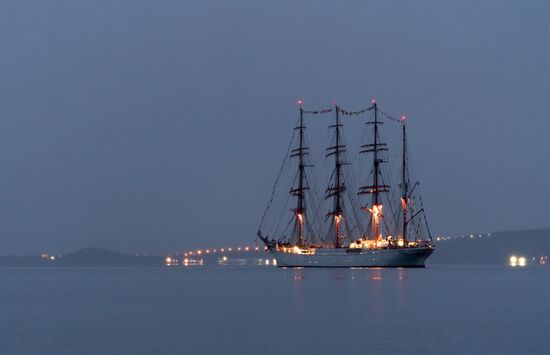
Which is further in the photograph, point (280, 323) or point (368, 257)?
point (368, 257)

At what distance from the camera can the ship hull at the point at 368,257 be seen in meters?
168

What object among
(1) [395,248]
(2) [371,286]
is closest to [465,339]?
(2) [371,286]

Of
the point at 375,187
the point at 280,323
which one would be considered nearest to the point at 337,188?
the point at 375,187

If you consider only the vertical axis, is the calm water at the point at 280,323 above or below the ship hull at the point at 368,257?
below

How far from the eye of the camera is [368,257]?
169m

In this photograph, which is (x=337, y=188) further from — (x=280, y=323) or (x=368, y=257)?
(x=280, y=323)

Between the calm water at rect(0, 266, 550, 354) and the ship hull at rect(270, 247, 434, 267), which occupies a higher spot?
the ship hull at rect(270, 247, 434, 267)

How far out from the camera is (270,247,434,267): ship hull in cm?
16775

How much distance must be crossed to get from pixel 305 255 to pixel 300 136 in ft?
73.8

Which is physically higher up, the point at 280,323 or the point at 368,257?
the point at 368,257

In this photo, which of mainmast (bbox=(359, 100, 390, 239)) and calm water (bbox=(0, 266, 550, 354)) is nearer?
calm water (bbox=(0, 266, 550, 354))

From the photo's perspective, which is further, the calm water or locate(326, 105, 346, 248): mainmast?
locate(326, 105, 346, 248): mainmast

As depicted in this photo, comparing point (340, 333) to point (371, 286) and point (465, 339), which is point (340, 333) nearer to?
point (465, 339)

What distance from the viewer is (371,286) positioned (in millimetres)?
100375
